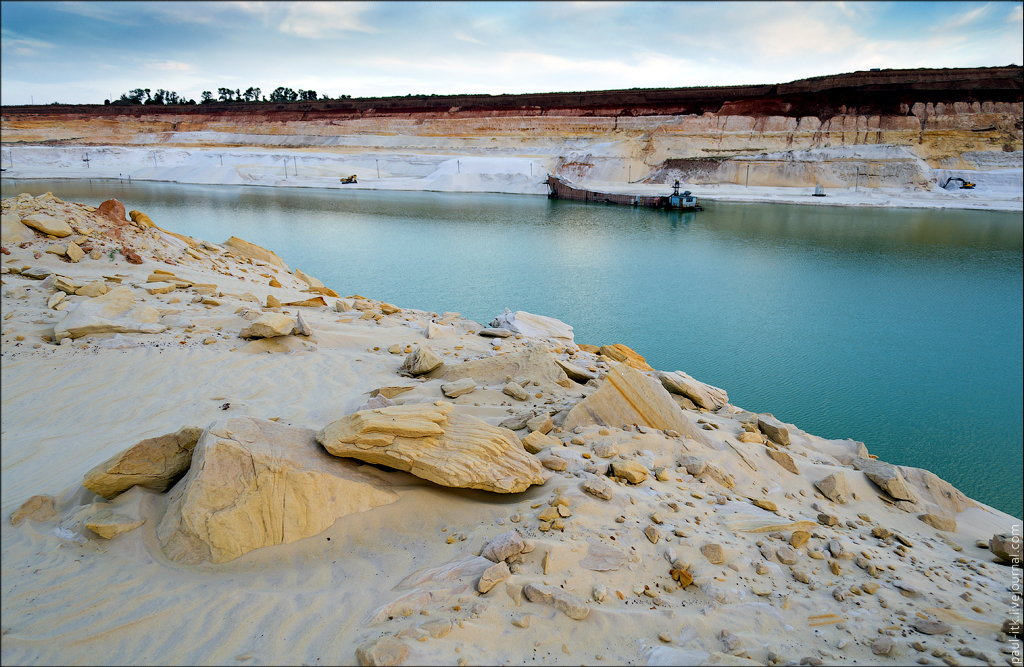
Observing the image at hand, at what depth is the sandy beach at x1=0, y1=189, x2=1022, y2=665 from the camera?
8.56 ft

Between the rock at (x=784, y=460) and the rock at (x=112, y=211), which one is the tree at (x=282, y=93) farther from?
the rock at (x=784, y=460)

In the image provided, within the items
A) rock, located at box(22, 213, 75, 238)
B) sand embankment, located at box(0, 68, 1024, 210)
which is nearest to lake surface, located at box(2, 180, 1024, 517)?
rock, located at box(22, 213, 75, 238)

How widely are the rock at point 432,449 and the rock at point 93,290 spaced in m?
5.67

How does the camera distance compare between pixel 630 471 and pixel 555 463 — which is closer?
pixel 630 471

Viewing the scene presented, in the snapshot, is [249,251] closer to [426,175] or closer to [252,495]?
[252,495]

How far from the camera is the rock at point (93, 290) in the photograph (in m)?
7.16

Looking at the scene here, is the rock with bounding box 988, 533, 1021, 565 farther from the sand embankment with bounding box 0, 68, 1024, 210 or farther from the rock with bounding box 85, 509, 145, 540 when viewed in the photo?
the sand embankment with bounding box 0, 68, 1024, 210

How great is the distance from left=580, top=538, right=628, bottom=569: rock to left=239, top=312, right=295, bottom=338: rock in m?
5.22

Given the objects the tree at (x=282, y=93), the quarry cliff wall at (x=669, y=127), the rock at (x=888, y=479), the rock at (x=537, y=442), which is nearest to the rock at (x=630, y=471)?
the rock at (x=537, y=442)

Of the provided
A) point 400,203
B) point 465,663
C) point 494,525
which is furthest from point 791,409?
point 400,203

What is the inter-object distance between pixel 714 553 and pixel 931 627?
1.10m

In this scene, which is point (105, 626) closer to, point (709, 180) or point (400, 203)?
point (400, 203)

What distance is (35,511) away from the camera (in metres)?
3.29

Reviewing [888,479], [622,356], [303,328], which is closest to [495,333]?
[622,356]
